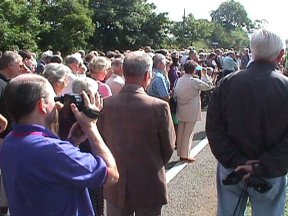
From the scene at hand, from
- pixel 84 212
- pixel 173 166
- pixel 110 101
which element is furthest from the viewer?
pixel 173 166

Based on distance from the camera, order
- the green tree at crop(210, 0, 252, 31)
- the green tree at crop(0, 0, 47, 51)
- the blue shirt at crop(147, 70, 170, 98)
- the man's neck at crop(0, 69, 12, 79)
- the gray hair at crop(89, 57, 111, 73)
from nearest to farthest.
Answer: the man's neck at crop(0, 69, 12, 79) → the gray hair at crop(89, 57, 111, 73) → the blue shirt at crop(147, 70, 170, 98) → the green tree at crop(0, 0, 47, 51) → the green tree at crop(210, 0, 252, 31)

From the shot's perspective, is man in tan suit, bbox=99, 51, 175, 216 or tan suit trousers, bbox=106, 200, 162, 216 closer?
man in tan suit, bbox=99, 51, 175, 216

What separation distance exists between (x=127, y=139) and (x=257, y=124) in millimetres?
1082

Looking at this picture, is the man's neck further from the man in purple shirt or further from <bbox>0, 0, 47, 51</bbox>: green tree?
<bbox>0, 0, 47, 51</bbox>: green tree

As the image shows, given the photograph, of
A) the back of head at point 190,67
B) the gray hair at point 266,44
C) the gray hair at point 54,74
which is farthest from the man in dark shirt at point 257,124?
the back of head at point 190,67

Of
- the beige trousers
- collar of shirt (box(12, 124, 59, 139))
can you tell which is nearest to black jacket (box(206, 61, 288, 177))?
collar of shirt (box(12, 124, 59, 139))

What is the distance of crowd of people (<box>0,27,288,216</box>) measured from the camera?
238 centimetres

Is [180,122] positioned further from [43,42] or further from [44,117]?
[43,42]

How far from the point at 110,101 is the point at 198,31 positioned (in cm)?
7933

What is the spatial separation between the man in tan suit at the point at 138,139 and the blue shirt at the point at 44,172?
4.61ft

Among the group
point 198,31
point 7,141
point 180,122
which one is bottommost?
point 198,31

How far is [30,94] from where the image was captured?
239cm

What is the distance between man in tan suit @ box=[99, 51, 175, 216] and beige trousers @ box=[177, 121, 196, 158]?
13.4 ft

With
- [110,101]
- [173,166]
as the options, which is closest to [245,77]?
[110,101]
